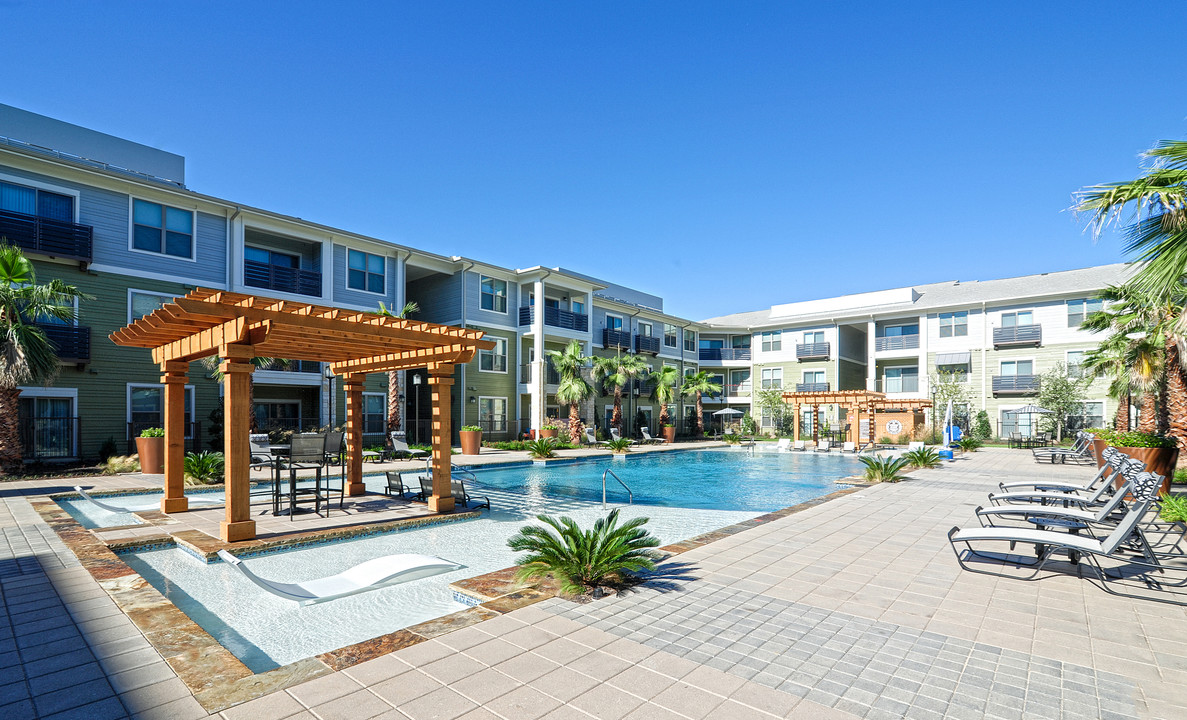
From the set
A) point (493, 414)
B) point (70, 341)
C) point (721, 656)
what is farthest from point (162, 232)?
point (721, 656)

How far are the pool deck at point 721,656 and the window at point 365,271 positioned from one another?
1778cm

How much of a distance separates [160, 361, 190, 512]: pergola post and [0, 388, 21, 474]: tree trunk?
6.87 meters

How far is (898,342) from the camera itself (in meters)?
34.1

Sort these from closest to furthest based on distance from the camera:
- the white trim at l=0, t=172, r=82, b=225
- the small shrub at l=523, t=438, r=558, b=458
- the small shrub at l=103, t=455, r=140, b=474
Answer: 1. the small shrub at l=103, t=455, r=140, b=474
2. the white trim at l=0, t=172, r=82, b=225
3. the small shrub at l=523, t=438, r=558, b=458

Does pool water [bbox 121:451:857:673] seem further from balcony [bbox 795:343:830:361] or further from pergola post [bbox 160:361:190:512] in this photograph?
balcony [bbox 795:343:830:361]

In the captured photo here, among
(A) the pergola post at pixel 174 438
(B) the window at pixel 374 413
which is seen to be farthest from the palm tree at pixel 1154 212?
(B) the window at pixel 374 413

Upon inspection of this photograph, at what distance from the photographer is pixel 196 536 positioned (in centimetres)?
726

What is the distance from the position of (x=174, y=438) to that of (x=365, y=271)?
47.8 feet

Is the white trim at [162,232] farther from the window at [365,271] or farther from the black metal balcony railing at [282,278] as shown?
the window at [365,271]

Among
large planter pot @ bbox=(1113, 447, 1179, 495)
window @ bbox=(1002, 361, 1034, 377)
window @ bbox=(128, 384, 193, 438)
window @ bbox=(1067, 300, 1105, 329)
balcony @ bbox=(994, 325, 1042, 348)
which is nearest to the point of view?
large planter pot @ bbox=(1113, 447, 1179, 495)

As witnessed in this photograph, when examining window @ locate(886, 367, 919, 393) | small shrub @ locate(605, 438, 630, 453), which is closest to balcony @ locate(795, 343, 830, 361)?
window @ locate(886, 367, 919, 393)

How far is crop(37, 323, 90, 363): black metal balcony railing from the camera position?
15.0 metres

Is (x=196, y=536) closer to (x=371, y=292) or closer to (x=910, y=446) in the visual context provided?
(x=371, y=292)

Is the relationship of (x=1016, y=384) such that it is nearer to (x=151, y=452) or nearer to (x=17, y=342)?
(x=151, y=452)
